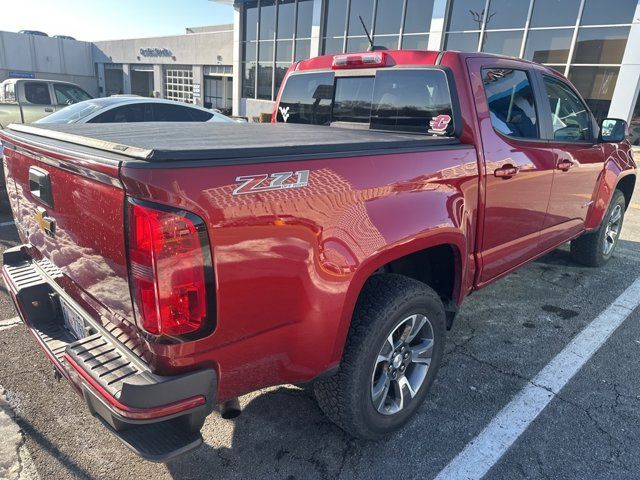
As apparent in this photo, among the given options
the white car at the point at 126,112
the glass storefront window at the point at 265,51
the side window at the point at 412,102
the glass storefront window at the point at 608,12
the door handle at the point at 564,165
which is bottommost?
the white car at the point at 126,112

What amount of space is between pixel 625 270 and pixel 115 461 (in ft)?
17.6

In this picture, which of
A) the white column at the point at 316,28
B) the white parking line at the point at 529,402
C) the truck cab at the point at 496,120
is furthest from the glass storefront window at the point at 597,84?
the white parking line at the point at 529,402

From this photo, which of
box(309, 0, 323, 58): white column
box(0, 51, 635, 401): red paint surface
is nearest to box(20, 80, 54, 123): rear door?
box(0, 51, 635, 401): red paint surface

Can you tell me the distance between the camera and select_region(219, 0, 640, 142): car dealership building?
1325cm

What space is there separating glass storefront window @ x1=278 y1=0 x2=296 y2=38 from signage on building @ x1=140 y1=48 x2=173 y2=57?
12.8 metres

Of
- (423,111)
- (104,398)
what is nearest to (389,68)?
(423,111)

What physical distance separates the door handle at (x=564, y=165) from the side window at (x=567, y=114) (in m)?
0.19

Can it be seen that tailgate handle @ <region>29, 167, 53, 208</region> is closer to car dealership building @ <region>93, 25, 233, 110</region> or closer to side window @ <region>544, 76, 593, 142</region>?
side window @ <region>544, 76, 593, 142</region>

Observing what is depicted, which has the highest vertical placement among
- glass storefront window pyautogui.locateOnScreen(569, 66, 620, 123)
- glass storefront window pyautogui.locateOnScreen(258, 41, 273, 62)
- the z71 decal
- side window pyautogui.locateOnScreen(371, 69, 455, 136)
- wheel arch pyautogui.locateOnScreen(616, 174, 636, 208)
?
glass storefront window pyautogui.locateOnScreen(258, 41, 273, 62)

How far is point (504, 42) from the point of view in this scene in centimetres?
1520

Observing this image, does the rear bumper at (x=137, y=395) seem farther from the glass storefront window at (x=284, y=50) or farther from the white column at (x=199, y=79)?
the white column at (x=199, y=79)

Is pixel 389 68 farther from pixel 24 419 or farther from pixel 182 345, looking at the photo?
pixel 24 419

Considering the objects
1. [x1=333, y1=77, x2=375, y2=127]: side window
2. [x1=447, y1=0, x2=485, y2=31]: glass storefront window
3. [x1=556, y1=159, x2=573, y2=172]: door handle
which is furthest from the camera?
[x1=447, y1=0, x2=485, y2=31]: glass storefront window

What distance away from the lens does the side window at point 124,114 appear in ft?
22.4
